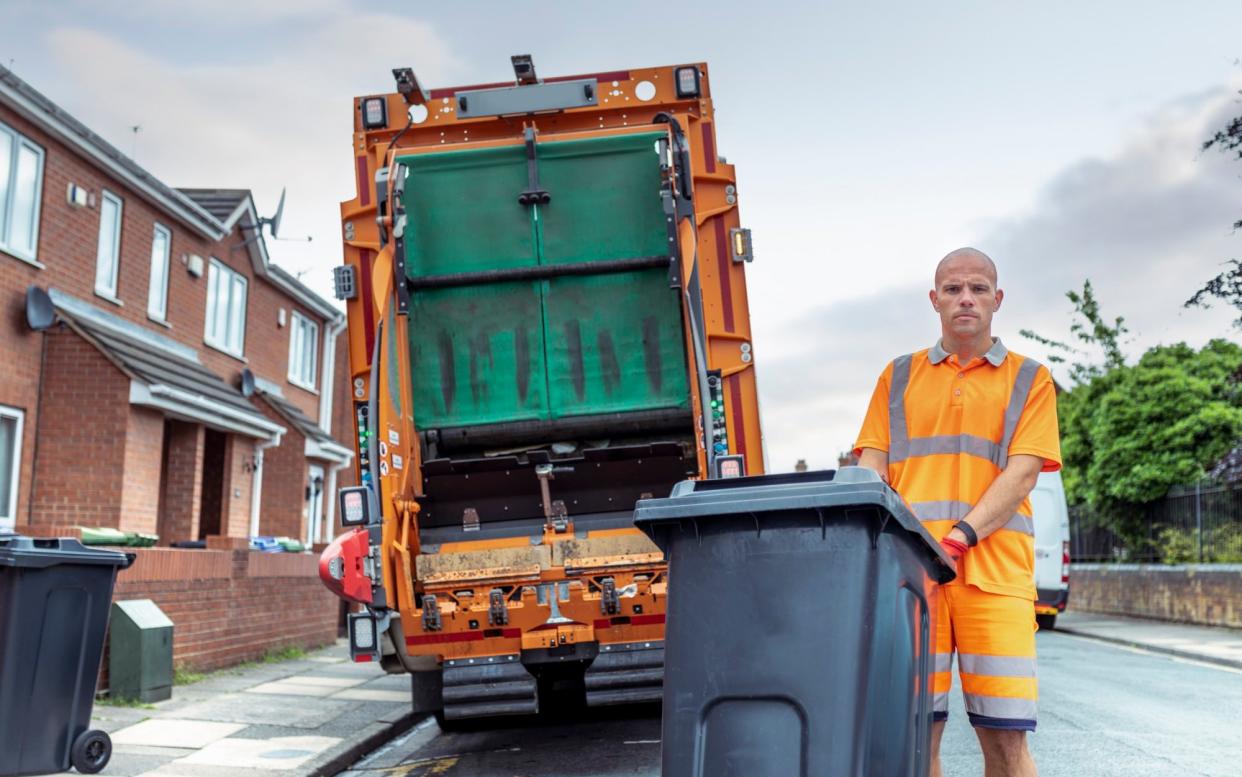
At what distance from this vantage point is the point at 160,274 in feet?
54.1

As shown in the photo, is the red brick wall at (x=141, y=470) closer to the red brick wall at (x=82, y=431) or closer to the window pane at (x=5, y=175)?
the red brick wall at (x=82, y=431)

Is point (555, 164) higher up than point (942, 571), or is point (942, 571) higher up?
point (555, 164)

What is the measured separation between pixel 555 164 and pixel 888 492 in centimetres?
487

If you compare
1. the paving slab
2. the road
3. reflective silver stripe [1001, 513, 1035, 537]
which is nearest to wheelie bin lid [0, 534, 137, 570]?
the paving slab

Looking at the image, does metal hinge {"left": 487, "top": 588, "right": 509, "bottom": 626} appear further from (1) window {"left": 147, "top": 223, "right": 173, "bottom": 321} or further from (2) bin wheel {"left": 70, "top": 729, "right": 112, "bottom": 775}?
(1) window {"left": 147, "top": 223, "right": 173, "bottom": 321}

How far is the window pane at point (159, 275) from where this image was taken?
16250 millimetres

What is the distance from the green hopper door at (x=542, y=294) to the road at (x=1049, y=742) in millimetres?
1924

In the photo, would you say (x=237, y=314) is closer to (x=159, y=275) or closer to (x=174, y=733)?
(x=159, y=275)

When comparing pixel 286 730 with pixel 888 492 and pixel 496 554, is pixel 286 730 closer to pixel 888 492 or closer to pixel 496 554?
pixel 496 554

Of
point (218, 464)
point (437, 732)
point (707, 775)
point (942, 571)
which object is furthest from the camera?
point (218, 464)

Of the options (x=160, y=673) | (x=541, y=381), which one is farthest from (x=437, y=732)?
(x=541, y=381)

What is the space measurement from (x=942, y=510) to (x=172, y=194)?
14.1 m

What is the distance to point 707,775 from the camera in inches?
121

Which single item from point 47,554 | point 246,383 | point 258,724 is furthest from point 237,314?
point 47,554
